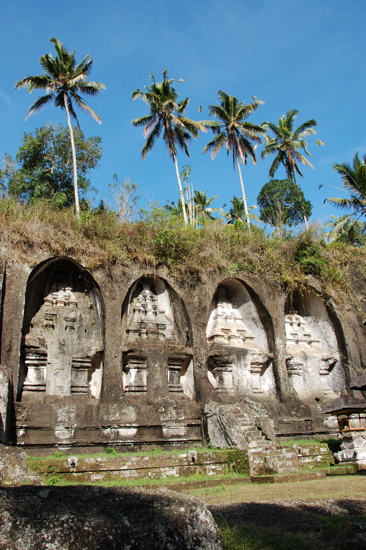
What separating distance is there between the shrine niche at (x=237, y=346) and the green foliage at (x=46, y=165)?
41.1 ft

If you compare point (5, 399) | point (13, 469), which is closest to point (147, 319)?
point (5, 399)

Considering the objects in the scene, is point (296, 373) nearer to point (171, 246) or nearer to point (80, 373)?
point (171, 246)

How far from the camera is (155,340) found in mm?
13242

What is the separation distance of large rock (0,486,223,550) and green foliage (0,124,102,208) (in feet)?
74.5

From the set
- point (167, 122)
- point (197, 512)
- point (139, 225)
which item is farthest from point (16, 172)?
point (197, 512)

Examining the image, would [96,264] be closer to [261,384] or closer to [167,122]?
[261,384]

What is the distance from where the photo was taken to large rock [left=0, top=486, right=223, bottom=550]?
6.82 ft

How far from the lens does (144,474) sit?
28.1 feet

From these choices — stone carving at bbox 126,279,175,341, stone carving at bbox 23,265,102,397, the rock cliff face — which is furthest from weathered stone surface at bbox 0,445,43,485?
stone carving at bbox 126,279,175,341

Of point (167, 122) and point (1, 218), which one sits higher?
point (167, 122)

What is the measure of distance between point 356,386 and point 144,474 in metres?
5.23

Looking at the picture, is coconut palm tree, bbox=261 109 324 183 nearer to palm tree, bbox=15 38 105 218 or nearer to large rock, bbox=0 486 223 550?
palm tree, bbox=15 38 105 218

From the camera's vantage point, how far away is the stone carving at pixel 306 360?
607 inches

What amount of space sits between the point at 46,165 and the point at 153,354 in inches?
638
